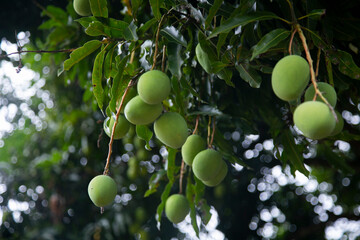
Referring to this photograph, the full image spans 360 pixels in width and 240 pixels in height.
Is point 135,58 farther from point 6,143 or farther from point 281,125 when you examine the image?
point 6,143

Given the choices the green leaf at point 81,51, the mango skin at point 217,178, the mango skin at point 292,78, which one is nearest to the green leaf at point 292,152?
the mango skin at point 217,178

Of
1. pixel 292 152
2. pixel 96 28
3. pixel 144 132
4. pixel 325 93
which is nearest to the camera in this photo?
pixel 325 93

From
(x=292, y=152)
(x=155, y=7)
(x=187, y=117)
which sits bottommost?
(x=292, y=152)

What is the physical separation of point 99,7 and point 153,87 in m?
0.38

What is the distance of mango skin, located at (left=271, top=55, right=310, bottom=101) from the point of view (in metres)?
0.85

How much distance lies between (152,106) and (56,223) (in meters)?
2.57

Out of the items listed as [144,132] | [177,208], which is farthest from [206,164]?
[177,208]

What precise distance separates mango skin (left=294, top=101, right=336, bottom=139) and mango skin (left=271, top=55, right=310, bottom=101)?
0.05 metres

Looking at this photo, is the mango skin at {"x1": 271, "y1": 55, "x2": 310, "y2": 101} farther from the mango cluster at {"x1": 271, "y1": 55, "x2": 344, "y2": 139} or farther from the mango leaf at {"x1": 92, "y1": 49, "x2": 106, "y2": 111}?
the mango leaf at {"x1": 92, "y1": 49, "x2": 106, "y2": 111}

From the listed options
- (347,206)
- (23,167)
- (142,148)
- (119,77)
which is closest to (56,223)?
(23,167)

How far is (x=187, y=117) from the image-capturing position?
1.50m

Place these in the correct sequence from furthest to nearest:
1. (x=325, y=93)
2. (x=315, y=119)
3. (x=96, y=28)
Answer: (x=96, y=28), (x=325, y=93), (x=315, y=119)

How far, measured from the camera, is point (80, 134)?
2979mm

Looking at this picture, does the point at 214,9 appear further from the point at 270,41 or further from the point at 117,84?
the point at 117,84
